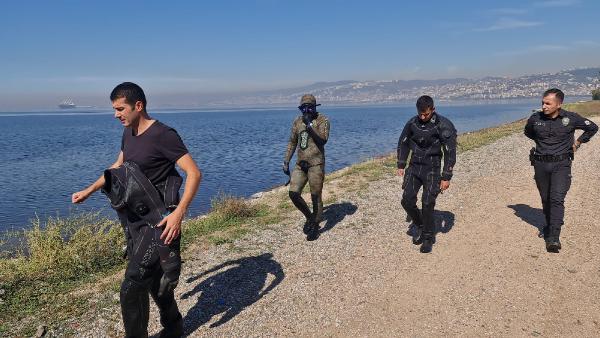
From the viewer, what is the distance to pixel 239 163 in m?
34.0

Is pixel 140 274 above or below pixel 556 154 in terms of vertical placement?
below

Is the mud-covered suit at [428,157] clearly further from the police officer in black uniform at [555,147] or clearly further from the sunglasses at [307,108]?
the sunglasses at [307,108]

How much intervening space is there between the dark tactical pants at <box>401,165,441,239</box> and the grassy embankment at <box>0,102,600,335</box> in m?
3.51

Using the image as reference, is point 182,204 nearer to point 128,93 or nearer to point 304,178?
point 128,93

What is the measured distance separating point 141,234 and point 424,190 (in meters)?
4.77

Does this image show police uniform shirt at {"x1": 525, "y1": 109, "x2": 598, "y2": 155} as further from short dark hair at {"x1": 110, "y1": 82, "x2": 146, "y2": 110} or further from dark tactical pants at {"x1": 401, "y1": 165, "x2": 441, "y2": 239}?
short dark hair at {"x1": 110, "y1": 82, "x2": 146, "y2": 110}

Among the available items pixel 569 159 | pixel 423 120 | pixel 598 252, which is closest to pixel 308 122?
pixel 423 120

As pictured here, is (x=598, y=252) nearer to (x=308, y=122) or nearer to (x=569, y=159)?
(x=569, y=159)

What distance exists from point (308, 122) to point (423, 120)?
7.07ft

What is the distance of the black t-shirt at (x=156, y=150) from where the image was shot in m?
3.86

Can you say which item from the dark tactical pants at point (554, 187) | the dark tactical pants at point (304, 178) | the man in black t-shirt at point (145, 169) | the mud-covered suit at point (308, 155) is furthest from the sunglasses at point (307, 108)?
the man in black t-shirt at point (145, 169)

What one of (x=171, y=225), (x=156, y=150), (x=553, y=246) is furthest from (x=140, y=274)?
(x=553, y=246)

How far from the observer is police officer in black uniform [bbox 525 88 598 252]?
701 centimetres

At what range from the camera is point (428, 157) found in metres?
7.09
